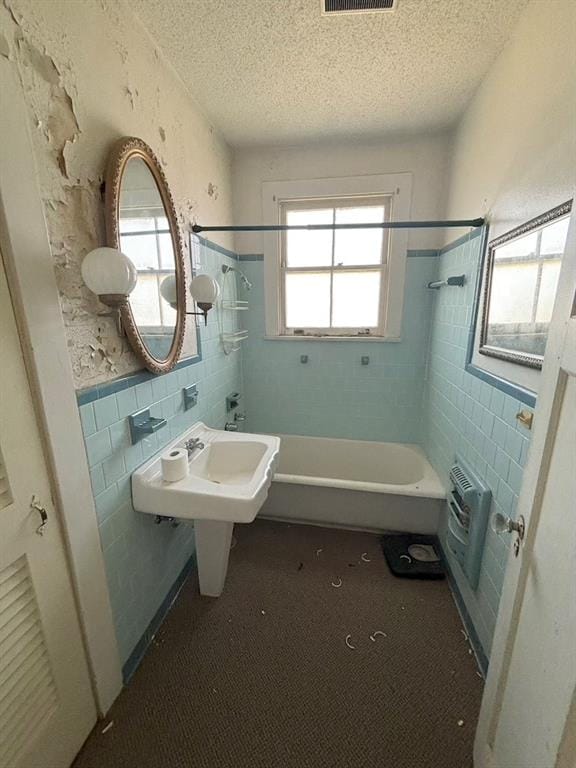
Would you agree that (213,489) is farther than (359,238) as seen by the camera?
No

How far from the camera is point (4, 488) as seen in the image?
80 cm

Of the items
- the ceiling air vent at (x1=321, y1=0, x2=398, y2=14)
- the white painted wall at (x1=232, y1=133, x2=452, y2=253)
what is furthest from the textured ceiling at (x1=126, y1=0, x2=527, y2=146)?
the white painted wall at (x1=232, y1=133, x2=452, y2=253)

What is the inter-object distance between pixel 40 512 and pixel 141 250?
99 centimetres

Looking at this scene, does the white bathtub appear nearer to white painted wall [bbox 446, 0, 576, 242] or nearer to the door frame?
the door frame

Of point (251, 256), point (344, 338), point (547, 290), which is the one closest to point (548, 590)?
point (547, 290)

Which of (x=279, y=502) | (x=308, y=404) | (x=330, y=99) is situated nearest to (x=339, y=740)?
(x=279, y=502)

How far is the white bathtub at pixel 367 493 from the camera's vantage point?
1.99 meters

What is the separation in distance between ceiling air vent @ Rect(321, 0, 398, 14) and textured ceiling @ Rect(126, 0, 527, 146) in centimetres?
3

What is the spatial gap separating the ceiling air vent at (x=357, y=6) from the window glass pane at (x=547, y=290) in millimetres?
1106

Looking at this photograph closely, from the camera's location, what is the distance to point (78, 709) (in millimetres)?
1066

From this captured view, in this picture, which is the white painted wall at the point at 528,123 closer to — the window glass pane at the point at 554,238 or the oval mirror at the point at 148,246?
the window glass pane at the point at 554,238

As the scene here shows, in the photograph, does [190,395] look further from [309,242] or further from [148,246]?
[309,242]

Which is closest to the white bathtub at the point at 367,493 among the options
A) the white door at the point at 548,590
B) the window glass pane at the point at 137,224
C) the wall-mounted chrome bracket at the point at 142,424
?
the wall-mounted chrome bracket at the point at 142,424

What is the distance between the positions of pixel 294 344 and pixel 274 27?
5.50ft
